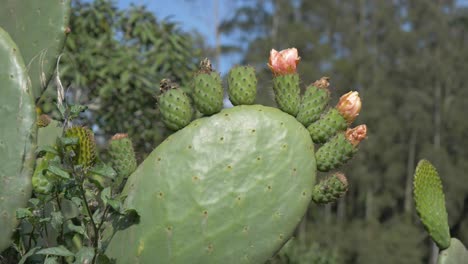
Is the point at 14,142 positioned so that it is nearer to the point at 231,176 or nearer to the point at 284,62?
the point at 231,176

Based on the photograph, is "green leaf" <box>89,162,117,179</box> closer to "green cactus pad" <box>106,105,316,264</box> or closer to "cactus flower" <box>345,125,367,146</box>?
"green cactus pad" <box>106,105,316,264</box>

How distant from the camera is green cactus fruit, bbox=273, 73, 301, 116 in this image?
5.95 ft

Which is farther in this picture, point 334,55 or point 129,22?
point 334,55

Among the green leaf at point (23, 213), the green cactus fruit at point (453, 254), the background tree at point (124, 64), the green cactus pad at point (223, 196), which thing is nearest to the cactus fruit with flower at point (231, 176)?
the green cactus pad at point (223, 196)

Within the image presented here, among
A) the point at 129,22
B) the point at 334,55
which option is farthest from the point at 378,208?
the point at 129,22

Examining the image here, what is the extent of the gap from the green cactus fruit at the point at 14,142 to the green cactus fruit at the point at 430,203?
102cm

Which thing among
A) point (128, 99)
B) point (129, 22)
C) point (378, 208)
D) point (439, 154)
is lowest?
point (378, 208)

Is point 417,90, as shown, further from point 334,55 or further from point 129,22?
point 129,22

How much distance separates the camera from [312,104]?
182cm

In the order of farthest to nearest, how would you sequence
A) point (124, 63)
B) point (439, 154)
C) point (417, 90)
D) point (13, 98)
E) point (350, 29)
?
point (350, 29) → point (417, 90) → point (439, 154) → point (124, 63) → point (13, 98)

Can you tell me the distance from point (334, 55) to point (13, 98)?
22943 mm

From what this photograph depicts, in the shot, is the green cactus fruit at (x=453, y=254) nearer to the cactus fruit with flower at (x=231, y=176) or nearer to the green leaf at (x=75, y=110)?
the cactus fruit with flower at (x=231, y=176)

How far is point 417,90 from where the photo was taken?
2305 centimetres

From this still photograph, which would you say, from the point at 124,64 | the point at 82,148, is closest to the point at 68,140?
the point at 82,148
